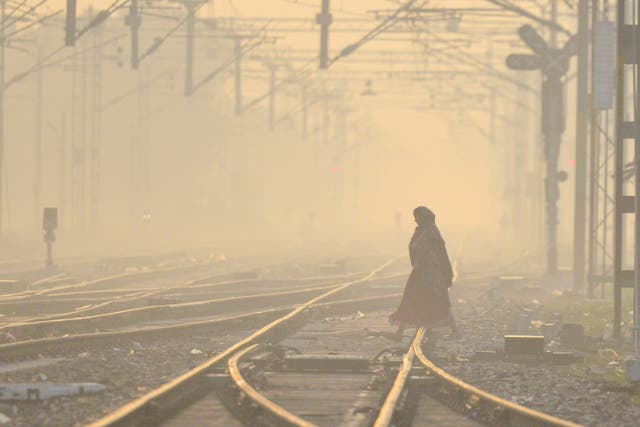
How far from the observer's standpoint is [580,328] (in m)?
16.8

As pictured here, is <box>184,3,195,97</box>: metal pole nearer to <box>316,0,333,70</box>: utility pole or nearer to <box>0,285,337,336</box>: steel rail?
<box>316,0,333,70</box>: utility pole

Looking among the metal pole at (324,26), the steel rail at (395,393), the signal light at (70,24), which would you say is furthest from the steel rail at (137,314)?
the metal pole at (324,26)

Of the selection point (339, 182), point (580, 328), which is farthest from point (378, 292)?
point (339, 182)

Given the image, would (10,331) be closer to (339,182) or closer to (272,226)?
(272,226)

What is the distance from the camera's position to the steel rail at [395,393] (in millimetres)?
9540

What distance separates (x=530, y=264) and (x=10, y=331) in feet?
91.0

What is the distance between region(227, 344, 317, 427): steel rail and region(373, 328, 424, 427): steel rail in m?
0.56

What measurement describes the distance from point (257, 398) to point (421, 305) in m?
6.39

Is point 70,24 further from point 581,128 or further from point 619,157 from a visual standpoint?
point 619,157

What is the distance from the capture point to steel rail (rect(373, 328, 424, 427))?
9540 millimetres

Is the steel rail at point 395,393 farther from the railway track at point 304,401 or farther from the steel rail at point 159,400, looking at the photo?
the steel rail at point 159,400

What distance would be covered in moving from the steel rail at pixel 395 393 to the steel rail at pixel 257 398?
557 mm

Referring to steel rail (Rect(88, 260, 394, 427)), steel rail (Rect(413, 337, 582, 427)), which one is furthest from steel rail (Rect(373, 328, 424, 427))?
steel rail (Rect(88, 260, 394, 427))

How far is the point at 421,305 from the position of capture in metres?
16.5
